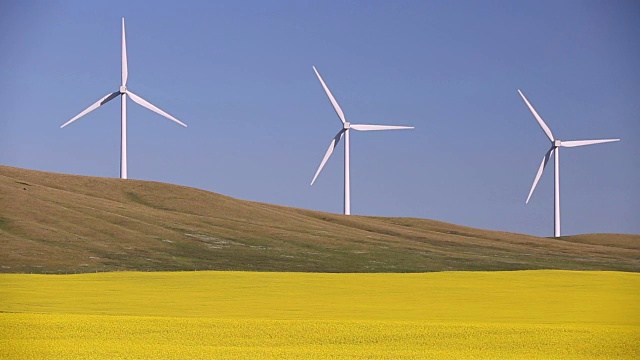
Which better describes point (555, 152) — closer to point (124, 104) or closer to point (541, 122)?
point (541, 122)

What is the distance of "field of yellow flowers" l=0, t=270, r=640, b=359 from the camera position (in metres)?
19.7

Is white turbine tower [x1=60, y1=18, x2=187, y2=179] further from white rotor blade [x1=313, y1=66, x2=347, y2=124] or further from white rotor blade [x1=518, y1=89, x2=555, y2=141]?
white rotor blade [x1=518, y1=89, x2=555, y2=141]

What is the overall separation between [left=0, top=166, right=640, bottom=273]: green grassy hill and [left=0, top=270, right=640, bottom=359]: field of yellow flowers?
14.8m

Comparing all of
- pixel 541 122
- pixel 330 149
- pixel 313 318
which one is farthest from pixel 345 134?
pixel 313 318

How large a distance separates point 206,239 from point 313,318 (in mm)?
43197

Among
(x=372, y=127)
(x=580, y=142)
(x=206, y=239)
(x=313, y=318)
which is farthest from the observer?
(x=580, y=142)

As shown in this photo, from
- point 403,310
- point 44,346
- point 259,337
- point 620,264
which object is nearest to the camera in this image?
point 44,346

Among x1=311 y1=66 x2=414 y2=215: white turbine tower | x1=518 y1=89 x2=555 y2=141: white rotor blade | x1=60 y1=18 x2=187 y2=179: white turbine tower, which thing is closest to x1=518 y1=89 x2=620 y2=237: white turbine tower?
x1=518 y1=89 x2=555 y2=141: white rotor blade

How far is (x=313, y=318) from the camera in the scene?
84.2 feet

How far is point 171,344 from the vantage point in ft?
66.8

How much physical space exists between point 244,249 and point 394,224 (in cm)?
4302

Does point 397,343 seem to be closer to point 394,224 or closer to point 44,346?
point 44,346

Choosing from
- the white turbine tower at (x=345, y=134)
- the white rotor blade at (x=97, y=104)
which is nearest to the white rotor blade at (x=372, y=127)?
the white turbine tower at (x=345, y=134)

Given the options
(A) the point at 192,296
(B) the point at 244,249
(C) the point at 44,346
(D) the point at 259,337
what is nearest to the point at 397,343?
(D) the point at 259,337
